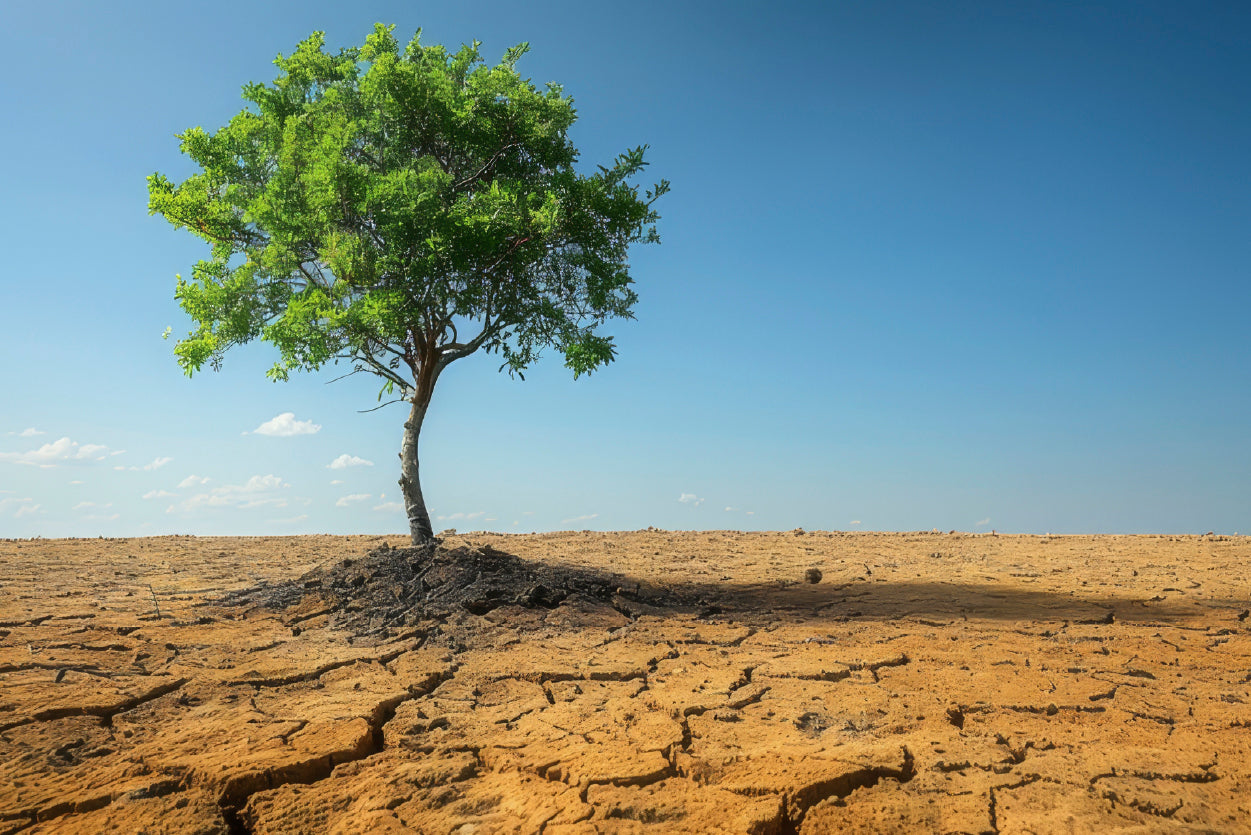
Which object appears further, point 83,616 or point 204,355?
point 204,355

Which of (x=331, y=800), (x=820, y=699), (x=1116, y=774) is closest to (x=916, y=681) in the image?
(x=820, y=699)

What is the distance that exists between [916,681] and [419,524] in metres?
6.86

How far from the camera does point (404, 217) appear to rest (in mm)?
8758

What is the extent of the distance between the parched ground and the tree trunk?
962 mm

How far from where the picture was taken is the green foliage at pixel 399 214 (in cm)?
885

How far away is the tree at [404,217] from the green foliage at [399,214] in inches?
1.0

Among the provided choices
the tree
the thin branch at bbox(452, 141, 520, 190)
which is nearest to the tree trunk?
the tree

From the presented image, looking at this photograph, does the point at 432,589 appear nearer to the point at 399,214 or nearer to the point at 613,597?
the point at 613,597

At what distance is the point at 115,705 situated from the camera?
4930 millimetres

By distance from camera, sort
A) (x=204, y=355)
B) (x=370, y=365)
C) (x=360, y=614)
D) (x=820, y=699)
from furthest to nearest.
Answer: (x=370, y=365)
(x=204, y=355)
(x=360, y=614)
(x=820, y=699)

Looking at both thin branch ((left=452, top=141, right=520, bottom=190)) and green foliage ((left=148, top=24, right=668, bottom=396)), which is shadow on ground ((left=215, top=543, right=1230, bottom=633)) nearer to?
green foliage ((left=148, top=24, right=668, bottom=396))

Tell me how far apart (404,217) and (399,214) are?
0.08 m

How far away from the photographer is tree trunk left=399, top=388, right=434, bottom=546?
32.6ft

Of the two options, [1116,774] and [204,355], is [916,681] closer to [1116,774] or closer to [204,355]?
[1116,774]
